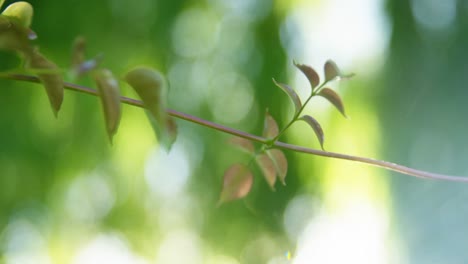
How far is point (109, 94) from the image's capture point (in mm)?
127

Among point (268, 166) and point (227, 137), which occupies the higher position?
point (268, 166)

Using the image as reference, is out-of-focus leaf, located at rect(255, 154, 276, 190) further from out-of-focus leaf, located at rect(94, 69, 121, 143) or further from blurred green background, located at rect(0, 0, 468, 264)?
blurred green background, located at rect(0, 0, 468, 264)

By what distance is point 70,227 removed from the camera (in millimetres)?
1351

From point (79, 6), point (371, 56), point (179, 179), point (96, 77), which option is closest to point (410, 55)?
point (371, 56)

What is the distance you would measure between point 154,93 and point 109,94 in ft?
0.03

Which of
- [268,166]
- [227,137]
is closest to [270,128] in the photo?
[268,166]

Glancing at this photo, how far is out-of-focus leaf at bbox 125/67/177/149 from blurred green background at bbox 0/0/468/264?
1151mm

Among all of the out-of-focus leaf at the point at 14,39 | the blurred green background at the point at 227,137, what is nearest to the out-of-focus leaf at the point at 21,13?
the out-of-focus leaf at the point at 14,39

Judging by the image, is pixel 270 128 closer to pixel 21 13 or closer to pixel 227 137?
pixel 21 13

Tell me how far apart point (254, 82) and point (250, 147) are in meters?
1.33

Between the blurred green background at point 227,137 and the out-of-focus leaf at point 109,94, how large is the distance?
3.79 ft

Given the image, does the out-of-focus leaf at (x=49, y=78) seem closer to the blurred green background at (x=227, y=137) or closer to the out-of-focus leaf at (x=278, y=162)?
the out-of-focus leaf at (x=278, y=162)

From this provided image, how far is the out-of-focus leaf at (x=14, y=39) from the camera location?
5.3 inches

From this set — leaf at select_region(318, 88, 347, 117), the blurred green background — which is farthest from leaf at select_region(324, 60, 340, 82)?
the blurred green background
